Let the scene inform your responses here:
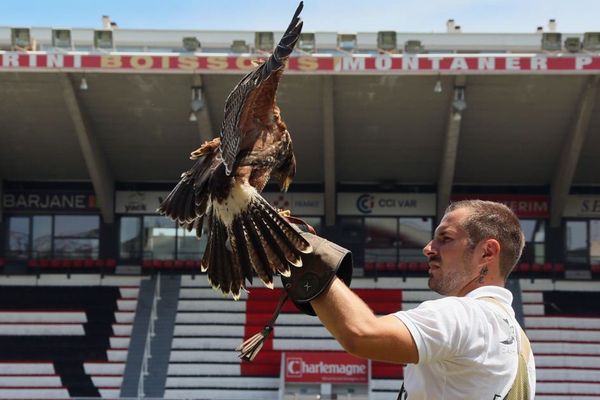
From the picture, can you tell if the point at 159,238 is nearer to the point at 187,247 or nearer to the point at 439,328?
the point at 187,247

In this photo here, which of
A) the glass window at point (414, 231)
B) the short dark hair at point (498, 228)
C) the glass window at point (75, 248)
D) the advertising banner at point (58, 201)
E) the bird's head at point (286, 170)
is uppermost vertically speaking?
the bird's head at point (286, 170)

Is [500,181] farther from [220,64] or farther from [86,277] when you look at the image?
[86,277]

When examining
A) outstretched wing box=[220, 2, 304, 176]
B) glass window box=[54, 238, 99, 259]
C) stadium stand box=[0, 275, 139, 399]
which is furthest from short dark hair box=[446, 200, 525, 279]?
glass window box=[54, 238, 99, 259]

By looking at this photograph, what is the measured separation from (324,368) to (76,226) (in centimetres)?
721

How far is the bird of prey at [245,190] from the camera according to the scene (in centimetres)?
304

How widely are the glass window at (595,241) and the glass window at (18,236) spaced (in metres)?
12.5

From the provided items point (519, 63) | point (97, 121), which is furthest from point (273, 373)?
point (519, 63)

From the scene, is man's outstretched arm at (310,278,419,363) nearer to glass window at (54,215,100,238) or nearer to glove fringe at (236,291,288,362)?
glove fringe at (236,291,288,362)

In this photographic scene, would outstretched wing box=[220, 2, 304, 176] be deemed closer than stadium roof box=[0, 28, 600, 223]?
Yes

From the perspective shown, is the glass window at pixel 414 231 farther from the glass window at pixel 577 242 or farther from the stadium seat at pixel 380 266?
the glass window at pixel 577 242

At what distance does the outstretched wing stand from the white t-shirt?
0.93 m

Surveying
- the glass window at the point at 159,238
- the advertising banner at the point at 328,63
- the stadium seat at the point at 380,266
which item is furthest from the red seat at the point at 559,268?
the glass window at the point at 159,238

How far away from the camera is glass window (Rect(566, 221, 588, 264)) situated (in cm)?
2520

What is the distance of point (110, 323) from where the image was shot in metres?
23.7
